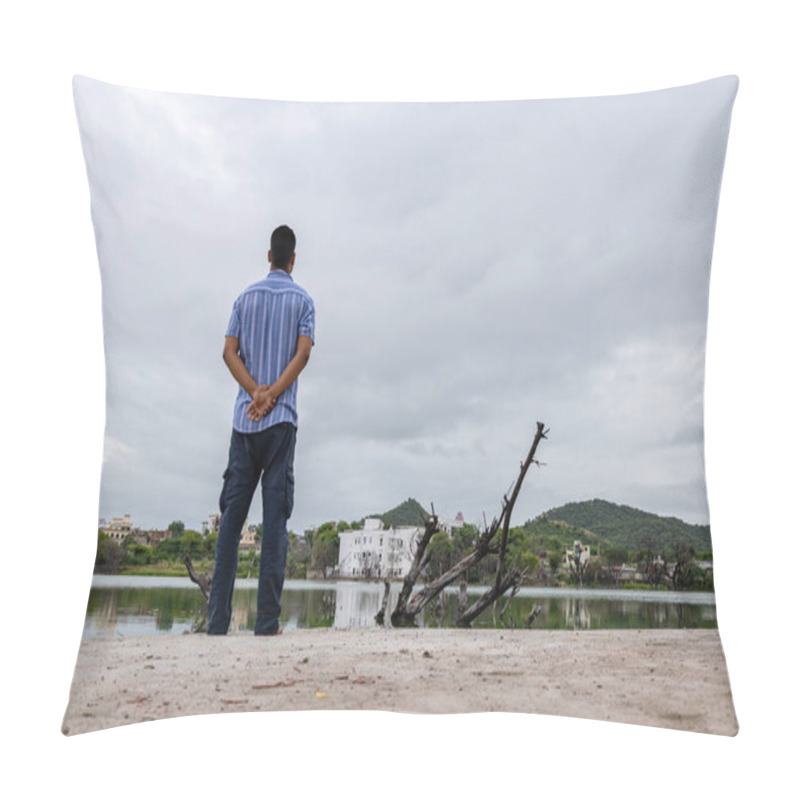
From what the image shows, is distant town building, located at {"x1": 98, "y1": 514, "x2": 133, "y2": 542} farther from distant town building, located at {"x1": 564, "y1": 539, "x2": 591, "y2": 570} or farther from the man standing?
distant town building, located at {"x1": 564, "y1": 539, "x2": 591, "y2": 570}

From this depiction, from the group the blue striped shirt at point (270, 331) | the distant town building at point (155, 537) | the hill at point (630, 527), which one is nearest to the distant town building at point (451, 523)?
the hill at point (630, 527)

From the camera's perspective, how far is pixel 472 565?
9.17ft

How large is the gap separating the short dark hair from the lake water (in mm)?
1185

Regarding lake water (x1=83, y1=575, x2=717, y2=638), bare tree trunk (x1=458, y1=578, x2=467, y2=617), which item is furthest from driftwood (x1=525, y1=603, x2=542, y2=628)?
bare tree trunk (x1=458, y1=578, x2=467, y2=617)

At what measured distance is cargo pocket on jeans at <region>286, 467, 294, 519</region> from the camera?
9.15 feet

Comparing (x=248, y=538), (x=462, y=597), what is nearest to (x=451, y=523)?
(x=462, y=597)

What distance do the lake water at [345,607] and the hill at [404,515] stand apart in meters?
0.23

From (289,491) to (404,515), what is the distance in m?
0.43

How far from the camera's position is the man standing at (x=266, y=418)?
2742 mm

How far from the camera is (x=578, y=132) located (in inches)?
110

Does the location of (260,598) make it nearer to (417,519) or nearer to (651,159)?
(417,519)

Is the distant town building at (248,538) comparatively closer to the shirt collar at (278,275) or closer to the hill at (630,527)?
the shirt collar at (278,275)

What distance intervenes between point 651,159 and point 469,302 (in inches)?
32.6

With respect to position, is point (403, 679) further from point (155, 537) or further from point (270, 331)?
point (270, 331)
